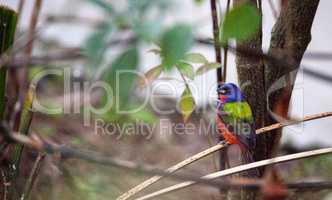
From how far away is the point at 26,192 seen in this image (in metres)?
1.35

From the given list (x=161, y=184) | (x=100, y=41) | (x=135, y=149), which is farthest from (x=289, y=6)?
(x=135, y=149)

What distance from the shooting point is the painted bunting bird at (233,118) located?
1.80 m

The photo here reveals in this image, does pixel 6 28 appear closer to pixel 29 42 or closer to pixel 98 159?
pixel 29 42

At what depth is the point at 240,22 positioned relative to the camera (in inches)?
21.5

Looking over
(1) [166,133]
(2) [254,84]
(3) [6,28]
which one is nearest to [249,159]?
(2) [254,84]

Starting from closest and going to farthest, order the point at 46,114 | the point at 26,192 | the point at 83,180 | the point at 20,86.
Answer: the point at 20,86 < the point at 26,192 < the point at 83,180 < the point at 46,114

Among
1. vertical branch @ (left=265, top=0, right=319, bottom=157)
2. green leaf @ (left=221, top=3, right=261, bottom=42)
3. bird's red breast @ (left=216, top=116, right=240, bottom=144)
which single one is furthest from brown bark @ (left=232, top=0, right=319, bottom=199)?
green leaf @ (left=221, top=3, right=261, bottom=42)

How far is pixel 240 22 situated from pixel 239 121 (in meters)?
1.65

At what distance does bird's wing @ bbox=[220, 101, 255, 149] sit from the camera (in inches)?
69.4

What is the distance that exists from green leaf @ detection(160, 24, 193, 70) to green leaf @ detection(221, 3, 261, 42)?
0.16 feet

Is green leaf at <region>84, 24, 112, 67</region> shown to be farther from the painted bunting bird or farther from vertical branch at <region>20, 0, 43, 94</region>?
the painted bunting bird

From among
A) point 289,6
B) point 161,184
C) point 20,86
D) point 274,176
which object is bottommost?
point 161,184

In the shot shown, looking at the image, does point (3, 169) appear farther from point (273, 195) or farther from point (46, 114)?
point (46, 114)

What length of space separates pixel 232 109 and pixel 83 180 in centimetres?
80
